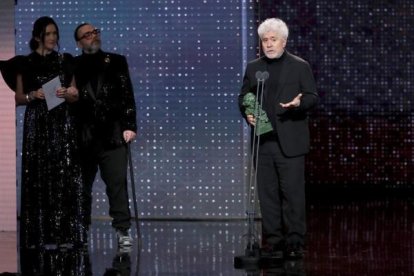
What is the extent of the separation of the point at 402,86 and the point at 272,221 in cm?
588

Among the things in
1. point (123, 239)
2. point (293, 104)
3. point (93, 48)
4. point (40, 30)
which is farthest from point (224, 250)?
point (40, 30)

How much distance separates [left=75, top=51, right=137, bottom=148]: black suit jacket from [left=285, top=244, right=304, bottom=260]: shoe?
3.94 ft

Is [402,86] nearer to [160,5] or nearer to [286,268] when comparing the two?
[160,5]

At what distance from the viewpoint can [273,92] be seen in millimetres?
6047

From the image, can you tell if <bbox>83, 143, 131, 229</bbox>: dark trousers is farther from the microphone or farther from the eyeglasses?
the microphone

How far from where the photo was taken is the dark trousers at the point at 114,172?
6.47 metres

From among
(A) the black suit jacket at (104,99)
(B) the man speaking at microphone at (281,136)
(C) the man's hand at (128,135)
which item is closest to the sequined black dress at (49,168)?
(A) the black suit jacket at (104,99)

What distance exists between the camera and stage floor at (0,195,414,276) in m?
5.55

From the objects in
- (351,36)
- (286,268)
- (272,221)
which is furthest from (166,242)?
(351,36)

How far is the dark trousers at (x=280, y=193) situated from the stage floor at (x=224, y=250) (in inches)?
7.9

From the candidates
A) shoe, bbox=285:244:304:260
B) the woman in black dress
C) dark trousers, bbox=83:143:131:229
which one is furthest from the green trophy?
the woman in black dress

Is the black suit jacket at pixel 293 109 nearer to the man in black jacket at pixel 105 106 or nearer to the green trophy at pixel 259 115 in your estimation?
the green trophy at pixel 259 115

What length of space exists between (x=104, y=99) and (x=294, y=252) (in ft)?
4.87

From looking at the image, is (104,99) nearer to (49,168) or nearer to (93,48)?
(93,48)
